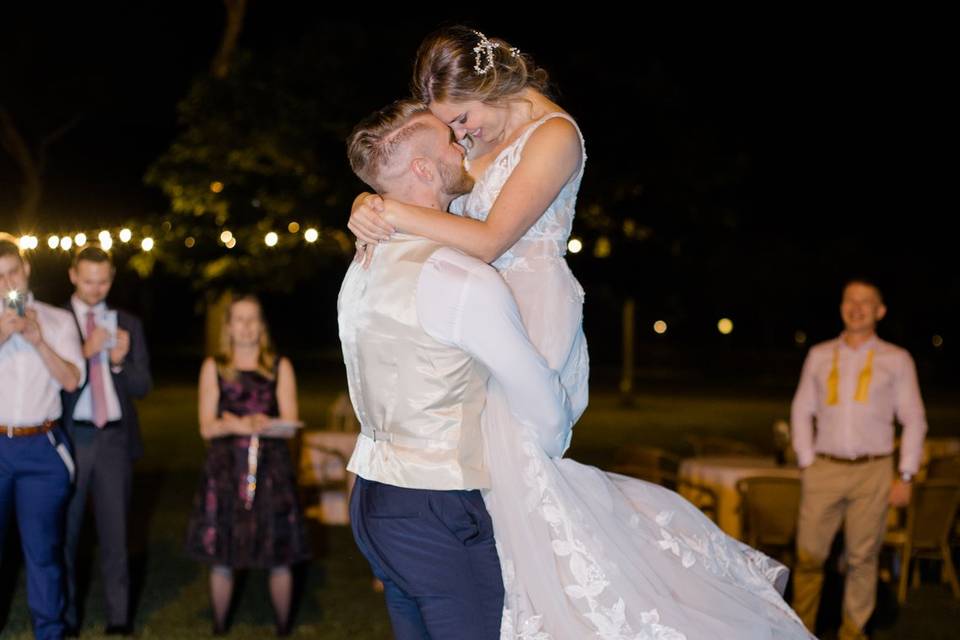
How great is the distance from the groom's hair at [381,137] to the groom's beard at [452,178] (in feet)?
0.37

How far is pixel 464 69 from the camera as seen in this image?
2979mm

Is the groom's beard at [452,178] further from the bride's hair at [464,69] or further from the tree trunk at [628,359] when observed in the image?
the tree trunk at [628,359]

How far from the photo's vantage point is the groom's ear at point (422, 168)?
2.78 m

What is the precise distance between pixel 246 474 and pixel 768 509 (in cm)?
336

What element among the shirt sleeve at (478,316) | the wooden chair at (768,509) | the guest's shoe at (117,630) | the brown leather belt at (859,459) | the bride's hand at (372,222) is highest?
the bride's hand at (372,222)

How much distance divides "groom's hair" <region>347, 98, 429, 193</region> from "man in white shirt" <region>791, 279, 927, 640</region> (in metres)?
4.58

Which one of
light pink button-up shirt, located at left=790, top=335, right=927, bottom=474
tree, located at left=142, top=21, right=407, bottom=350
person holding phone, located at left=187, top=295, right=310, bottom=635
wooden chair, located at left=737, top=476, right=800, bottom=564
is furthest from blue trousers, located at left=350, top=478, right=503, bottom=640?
tree, located at left=142, top=21, right=407, bottom=350

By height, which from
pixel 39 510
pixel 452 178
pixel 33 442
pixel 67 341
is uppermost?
pixel 452 178

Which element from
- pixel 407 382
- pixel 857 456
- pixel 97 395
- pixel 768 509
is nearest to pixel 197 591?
pixel 97 395

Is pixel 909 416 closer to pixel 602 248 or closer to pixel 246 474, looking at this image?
pixel 246 474

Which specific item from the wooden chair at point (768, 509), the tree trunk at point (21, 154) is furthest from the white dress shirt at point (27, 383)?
the tree trunk at point (21, 154)

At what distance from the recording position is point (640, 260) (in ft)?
48.1

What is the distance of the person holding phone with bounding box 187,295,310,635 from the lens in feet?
22.1

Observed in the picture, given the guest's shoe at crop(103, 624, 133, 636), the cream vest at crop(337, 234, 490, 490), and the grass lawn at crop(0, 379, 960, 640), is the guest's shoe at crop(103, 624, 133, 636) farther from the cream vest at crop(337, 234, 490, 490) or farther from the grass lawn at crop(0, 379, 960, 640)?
the cream vest at crop(337, 234, 490, 490)
